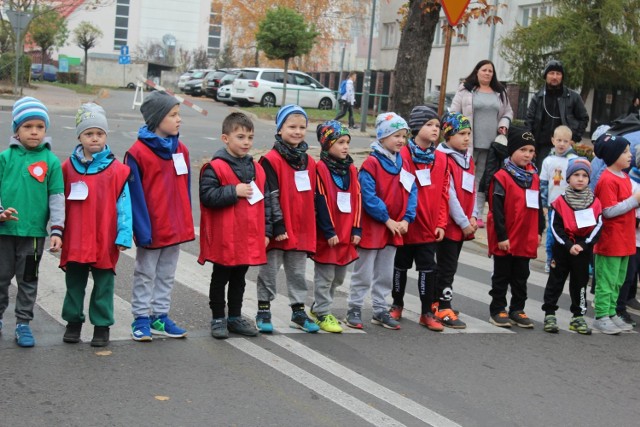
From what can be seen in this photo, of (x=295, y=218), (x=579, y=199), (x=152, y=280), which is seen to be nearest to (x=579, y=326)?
(x=579, y=199)

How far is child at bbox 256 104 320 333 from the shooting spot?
7059 mm

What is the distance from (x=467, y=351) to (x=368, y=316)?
3.67 ft

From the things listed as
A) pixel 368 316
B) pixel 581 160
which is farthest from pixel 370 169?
pixel 581 160

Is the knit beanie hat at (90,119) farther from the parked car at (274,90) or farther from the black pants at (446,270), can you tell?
the parked car at (274,90)

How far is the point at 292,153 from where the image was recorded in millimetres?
7109

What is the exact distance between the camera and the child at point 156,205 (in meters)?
6.55

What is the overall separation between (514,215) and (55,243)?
3.80 meters

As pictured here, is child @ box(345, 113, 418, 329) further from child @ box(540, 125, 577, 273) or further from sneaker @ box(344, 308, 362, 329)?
child @ box(540, 125, 577, 273)

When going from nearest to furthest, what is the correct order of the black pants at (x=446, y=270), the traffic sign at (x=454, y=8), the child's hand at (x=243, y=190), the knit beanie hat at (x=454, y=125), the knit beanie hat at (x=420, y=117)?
1. the child's hand at (x=243, y=190)
2. the knit beanie hat at (x=420, y=117)
3. the knit beanie hat at (x=454, y=125)
4. the black pants at (x=446, y=270)
5. the traffic sign at (x=454, y=8)

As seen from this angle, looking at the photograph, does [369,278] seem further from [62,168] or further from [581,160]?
[62,168]

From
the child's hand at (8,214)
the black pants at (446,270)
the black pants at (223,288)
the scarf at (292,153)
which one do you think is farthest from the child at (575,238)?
the child's hand at (8,214)

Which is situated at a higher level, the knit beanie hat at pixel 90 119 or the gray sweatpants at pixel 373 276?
the knit beanie hat at pixel 90 119

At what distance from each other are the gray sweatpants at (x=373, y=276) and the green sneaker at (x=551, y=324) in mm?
1354

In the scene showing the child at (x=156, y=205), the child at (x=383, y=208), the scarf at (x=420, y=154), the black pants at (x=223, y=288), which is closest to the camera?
the child at (x=156, y=205)
